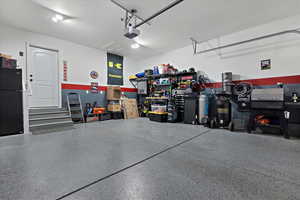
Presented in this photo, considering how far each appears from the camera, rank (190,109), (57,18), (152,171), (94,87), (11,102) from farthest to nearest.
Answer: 1. (94,87)
2. (190,109)
3. (57,18)
4. (11,102)
5. (152,171)

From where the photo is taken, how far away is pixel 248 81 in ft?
14.4

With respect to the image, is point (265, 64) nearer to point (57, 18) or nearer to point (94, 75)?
point (57, 18)

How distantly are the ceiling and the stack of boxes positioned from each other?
86.3 inches

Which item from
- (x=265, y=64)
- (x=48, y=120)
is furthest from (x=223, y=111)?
(x=48, y=120)

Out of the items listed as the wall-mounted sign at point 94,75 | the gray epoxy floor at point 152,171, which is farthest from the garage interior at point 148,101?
the wall-mounted sign at point 94,75

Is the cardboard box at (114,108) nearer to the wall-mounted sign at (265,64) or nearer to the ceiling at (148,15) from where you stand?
the ceiling at (148,15)

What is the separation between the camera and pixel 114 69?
6820 mm

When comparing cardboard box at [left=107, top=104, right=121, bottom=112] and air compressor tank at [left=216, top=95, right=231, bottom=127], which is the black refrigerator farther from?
air compressor tank at [left=216, top=95, right=231, bottom=127]

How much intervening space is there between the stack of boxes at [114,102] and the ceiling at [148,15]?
7.19 ft

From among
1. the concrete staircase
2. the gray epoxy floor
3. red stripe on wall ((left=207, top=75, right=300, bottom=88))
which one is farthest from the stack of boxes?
red stripe on wall ((left=207, top=75, right=300, bottom=88))

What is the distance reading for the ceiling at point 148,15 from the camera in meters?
3.21

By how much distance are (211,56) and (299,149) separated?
12.7 ft

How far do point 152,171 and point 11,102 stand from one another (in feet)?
13.8

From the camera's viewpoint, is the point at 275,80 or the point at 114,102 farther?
the point at 114,102
